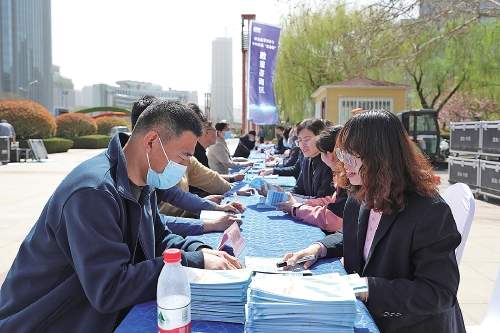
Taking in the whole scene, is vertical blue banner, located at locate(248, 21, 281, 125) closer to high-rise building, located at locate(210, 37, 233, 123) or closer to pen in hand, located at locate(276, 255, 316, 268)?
pen in hand, located at locate(276, 255, 316, 268)

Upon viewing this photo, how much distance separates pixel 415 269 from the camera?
1705 millimetres

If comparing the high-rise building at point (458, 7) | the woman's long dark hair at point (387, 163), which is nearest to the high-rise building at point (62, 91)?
the high-rise building at point (458, 7)

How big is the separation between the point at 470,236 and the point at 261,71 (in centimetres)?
661

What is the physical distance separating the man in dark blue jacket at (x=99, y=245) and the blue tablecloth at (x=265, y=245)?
0.08 m

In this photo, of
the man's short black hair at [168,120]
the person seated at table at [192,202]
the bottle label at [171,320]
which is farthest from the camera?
the person seated at table at [192,202]

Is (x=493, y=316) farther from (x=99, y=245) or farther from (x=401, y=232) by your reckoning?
(x=99, y=245)

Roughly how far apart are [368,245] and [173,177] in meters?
0.88

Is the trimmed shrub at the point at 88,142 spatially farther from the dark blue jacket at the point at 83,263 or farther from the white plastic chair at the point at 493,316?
the white plastic chair at the point at 493,316

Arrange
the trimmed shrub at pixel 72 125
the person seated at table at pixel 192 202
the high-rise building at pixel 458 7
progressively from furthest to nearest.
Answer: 1. the trimmed shrub at pixel 72 125
2. the high-rise building at pixel 458 7
3. the person seated at table at pixel 192 202

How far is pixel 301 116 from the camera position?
84.8 feet

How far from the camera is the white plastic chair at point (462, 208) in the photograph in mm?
2174

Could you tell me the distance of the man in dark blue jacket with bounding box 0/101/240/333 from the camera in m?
1.47

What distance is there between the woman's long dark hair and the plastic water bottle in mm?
803

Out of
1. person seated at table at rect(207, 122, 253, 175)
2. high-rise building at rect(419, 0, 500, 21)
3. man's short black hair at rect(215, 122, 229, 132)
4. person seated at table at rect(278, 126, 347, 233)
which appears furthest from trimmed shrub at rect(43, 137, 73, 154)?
person seated at table at rect(278, 126, 347, 233)
